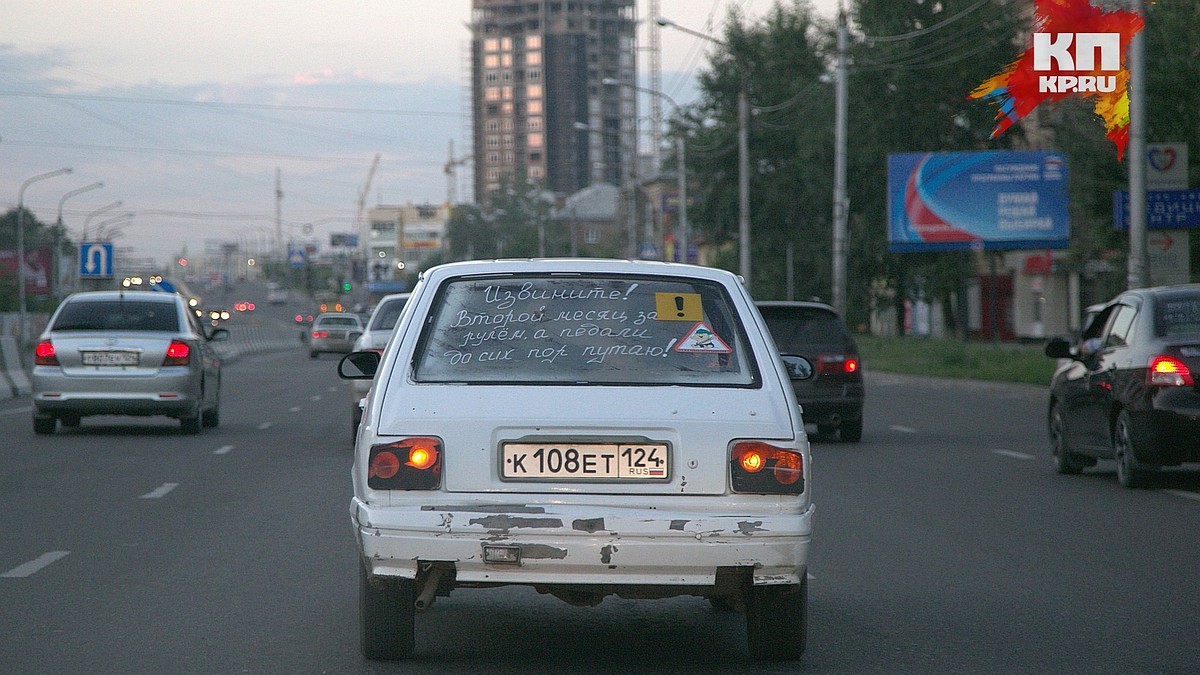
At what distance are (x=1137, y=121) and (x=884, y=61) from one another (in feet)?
111

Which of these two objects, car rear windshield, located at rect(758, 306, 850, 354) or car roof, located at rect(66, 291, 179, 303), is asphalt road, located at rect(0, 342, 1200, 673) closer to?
car rear windshield, located at rect(758, 306, 850, 354)

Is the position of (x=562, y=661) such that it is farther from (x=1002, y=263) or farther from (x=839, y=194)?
(x=1002, y=263)

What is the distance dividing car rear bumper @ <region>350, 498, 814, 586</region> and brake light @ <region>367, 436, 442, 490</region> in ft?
0.30

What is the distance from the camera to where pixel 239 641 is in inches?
261

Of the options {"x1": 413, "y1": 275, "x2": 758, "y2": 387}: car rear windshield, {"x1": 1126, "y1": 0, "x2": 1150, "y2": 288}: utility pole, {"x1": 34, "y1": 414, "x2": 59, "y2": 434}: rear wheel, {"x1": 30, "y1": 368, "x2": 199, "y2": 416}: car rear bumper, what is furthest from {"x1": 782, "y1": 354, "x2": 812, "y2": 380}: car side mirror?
{"x1": 1126, "y1": 0, "x2": 1150, "y2": 288}: utility pole

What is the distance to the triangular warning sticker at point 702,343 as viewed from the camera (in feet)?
19.7

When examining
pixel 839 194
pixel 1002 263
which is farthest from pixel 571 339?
pixel 1002 263

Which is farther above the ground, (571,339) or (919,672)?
(571,339)

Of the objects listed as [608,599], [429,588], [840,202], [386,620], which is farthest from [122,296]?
[840,202]

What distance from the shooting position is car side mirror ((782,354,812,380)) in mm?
7660

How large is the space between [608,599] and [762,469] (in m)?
2.24

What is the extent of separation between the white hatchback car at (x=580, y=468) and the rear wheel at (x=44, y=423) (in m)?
13.4

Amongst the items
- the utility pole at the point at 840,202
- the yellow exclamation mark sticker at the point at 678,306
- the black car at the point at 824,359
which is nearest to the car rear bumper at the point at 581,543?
the yellow exclamation mark sticker at the point at 678,306

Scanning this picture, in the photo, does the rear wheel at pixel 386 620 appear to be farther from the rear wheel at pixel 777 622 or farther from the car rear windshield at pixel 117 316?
the car rear windshield at pixel 117 316
